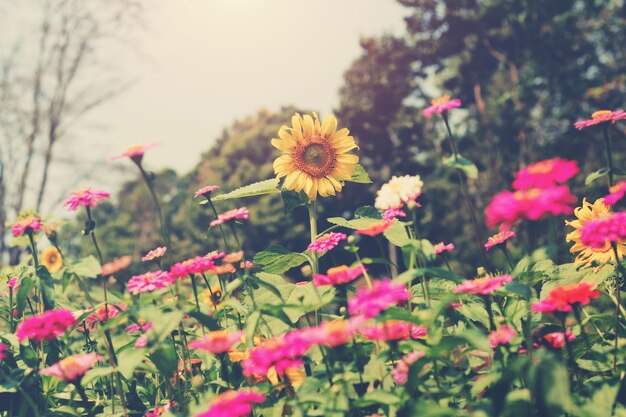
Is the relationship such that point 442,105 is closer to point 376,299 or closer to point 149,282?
point 376,299

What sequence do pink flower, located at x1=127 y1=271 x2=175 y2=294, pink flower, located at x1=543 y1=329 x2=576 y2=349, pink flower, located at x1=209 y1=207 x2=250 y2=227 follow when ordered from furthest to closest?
1. pink flower, located at x1=209 y1=207 x2=250 y2=227
2. pink flower, located at x1=127 y1=271 x2=175 y2=294
3. pink flower, located at x1=543 y1=329 x2=576 y2=349

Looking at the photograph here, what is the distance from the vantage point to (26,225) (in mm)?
1658

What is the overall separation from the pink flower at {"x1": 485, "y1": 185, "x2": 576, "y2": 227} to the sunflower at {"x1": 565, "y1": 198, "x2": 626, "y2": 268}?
0.79 metres

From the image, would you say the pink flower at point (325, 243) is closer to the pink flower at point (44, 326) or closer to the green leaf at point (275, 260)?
the green leaf at point (275, 260)

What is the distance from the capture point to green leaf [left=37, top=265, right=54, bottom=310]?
1.55m

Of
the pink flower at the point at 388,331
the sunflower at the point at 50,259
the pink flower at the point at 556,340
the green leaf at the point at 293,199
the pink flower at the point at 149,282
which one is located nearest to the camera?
the pink flower at the point at 388,331

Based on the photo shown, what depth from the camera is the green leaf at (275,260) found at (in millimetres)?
1891

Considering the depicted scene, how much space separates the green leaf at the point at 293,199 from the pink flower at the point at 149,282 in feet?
1.91

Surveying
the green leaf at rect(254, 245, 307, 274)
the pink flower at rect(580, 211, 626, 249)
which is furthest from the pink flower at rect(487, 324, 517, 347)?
the green leaf at rect(254, 245, 307, 274)

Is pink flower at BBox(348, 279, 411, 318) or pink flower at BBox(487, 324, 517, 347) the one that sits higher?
pink flower at BBox(348, 279, 411, 318)

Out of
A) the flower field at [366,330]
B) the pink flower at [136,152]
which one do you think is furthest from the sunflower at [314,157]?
the pink flower at [136,152]

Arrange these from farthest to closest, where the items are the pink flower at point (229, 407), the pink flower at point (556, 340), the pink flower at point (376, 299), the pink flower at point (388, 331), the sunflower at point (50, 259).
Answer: the sunflower at point (50, 259) < the pink flower at point (556, 340) < the pink flower at point (388, 331) < the pink flower at point (376, 299) < the pink flower at point (229, 407)

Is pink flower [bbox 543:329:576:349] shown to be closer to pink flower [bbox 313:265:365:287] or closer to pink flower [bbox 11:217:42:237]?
pink flower [bbox 313:265:365:287]

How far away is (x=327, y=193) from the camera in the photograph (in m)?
2.07
